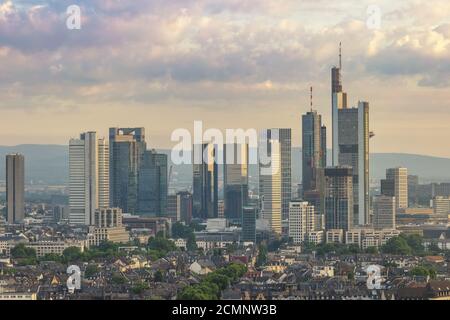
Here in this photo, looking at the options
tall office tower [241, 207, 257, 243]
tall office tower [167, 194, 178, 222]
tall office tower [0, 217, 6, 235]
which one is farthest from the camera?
tall office tower [167, 194, 178, 222]

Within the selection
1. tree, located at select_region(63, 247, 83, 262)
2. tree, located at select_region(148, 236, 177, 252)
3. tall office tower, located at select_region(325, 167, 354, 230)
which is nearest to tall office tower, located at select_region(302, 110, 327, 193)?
tall office tower, located at select_region(325, 167, 354, 230)

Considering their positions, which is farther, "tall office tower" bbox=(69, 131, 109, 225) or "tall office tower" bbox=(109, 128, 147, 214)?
"tall office tower" bbox=(109, 128, 147, 214)

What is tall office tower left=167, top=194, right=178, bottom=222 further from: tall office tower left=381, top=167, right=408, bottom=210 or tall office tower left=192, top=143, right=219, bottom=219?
tall office tower left=381, top=167, right=408, bottom=210

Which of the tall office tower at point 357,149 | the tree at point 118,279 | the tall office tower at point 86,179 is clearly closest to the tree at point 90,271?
the tree at point 118,279

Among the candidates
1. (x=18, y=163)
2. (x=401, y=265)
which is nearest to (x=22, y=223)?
(x=18, y=163)

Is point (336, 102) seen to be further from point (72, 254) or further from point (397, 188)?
point (72, 254)

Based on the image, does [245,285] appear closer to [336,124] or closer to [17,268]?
[17,268]

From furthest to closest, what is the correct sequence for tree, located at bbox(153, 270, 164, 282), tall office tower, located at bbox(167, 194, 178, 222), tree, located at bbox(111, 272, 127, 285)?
tall office tower, located at bbox(167, 194, 178, 222), tree, located at bbox(153, 270, 164, 282), tree, located at bbox(111, 272, 127, 285)
